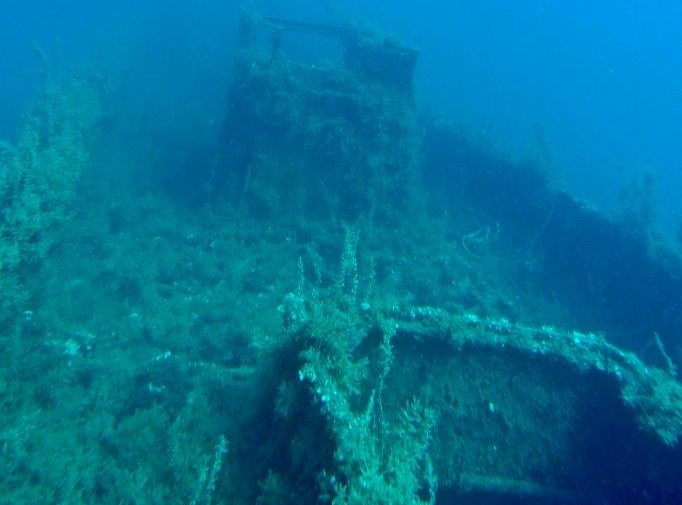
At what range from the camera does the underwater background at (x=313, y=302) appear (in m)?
4.80

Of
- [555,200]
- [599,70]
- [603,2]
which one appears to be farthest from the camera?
[603,2]

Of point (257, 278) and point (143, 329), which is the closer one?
point (143, 329)

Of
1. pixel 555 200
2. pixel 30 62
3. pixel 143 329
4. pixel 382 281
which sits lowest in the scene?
pixel 30 62

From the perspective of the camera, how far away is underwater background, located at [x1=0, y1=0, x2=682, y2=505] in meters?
4.80

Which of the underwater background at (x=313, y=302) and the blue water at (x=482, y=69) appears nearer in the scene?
the underwater background at (x=313, y=302)

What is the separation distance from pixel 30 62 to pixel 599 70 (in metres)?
79.8

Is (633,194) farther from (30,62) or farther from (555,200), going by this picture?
(30,62)

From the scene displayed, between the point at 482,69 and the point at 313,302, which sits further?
the point at 482,69

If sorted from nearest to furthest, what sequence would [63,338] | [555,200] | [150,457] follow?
1. [150,457]
2. [63,338]
3. [555,200]

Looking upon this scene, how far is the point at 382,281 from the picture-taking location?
34.4ft

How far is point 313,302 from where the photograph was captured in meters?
5.16

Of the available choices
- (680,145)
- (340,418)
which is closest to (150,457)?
(340,418)

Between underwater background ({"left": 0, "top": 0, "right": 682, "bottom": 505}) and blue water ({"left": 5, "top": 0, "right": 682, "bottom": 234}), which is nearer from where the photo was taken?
underwater background ({"left": 0, "top": 0, "right": 682, "bottom": 505})

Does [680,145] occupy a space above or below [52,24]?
above
